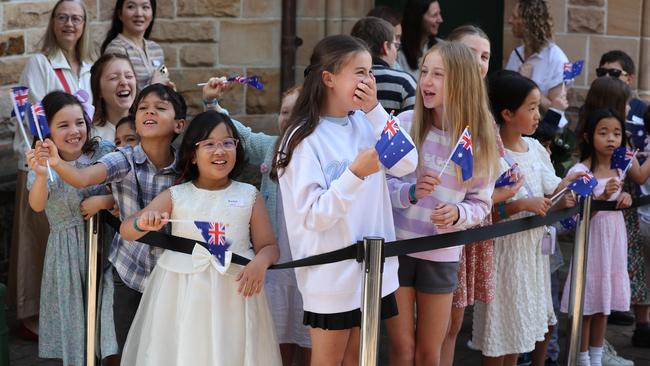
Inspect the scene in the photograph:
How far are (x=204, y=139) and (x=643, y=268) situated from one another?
314 centimetres

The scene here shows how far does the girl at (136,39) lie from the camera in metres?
7.30

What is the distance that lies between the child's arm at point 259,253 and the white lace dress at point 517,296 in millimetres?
1359

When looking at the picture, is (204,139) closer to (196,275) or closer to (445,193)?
(196,275)

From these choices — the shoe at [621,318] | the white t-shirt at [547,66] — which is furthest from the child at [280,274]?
the white t-shirt at [547,66]

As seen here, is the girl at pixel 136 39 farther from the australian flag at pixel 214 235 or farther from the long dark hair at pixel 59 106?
the australian flag at pixel 214 235

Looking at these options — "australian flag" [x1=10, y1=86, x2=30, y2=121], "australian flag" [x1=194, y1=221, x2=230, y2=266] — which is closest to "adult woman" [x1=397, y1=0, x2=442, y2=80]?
"australian flag" [x1=10, y1=86, x2=30, y2=121]

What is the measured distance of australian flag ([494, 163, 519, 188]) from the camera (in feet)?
17.3

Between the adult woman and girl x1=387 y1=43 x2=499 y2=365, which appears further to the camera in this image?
the adult woman

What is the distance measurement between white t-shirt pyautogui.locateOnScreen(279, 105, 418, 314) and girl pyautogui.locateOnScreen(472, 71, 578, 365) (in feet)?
3.76

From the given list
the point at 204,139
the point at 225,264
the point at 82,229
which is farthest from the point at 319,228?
the point at 82,229

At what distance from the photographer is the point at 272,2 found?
970 centimetres

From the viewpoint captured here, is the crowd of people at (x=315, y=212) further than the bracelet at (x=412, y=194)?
No

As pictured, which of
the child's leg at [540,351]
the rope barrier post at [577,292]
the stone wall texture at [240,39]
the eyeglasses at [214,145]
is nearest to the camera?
the eyeglasses at [214,145]

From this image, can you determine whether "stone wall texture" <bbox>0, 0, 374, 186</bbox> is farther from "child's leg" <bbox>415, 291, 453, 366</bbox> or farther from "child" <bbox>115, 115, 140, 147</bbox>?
"child's leg" <bbox>415, 291, 453, 366</bbox>
